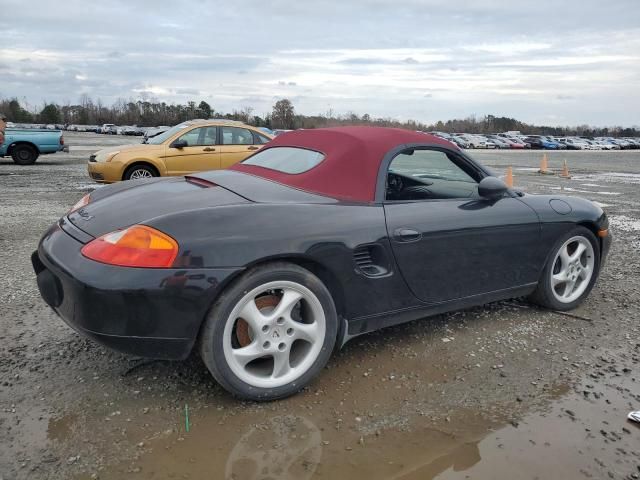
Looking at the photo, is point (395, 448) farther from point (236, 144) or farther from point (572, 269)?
point (236, 144)

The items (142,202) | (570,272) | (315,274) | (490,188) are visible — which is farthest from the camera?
(570,272)

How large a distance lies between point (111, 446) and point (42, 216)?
241 inches

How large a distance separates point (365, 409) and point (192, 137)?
27.6 feet

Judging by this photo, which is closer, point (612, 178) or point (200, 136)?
point (200, 136)

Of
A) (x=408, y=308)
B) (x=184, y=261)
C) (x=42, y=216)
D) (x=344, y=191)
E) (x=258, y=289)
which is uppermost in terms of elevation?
(x=344, y=191)

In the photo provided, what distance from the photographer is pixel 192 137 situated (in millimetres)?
10109

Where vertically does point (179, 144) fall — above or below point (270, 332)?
above

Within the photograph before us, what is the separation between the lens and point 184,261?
2391 millimetres

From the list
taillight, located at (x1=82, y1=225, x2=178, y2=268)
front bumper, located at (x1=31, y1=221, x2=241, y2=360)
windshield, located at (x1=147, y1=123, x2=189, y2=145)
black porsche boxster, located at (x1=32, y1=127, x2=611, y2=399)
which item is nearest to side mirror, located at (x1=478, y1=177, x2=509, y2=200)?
black porsche boxster, located at (x1=32, y1=127, x2=611, y2=399)

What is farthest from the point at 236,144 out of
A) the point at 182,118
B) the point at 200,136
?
the point at 182,118

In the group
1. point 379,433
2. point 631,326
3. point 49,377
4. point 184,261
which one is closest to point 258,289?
point 184,261

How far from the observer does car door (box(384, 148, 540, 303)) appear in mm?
3061

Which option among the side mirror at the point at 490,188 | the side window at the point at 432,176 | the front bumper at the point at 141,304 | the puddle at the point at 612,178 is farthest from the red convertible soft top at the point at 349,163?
the puddle at the point at 612,178

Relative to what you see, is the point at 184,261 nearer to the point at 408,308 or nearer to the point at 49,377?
the point at 49,377
